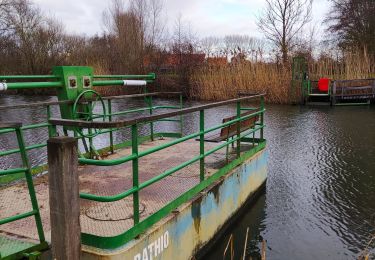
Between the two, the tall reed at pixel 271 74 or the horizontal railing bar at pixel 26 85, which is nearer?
the horizontal railing bar at pixel 26 85

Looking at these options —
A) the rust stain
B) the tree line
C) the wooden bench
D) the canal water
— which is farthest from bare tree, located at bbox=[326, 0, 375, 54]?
the rust stain

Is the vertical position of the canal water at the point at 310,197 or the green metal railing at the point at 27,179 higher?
the green metal railing at the point at 27,179

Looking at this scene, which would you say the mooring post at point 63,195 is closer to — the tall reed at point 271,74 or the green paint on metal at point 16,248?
the green paint on metal at point 16,248

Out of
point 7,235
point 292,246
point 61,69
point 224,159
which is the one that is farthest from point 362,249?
point 61,69

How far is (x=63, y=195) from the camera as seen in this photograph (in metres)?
2.75

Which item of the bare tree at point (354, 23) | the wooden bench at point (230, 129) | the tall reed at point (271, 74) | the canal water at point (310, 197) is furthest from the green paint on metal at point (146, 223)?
the bare tree at point (354, 23)

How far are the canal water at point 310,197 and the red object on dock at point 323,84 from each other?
7.33 m

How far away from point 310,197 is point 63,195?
16.4 ft

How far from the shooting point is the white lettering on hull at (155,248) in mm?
3346

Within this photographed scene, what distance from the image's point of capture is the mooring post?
2.72m

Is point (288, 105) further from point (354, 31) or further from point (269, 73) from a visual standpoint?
point (354, 31)

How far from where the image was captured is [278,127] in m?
13.6

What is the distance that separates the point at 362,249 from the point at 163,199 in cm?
270

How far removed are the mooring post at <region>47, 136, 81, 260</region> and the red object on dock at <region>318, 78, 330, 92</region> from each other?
19.3 metres
